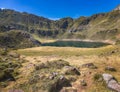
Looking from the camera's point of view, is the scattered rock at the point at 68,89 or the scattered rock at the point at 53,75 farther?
the scattered rock at the point at 53,75

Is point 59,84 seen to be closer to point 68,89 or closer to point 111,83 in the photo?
point 68,89

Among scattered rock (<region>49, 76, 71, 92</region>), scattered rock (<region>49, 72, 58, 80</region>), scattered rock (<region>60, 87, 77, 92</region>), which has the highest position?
scattered rock (<region>49, 72, 58, 80</region>)

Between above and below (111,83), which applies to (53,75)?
above

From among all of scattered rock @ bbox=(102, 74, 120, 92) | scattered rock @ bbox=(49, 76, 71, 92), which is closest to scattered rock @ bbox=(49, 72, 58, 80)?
scattered rock @ bbox=(49, 76, 71, 92)

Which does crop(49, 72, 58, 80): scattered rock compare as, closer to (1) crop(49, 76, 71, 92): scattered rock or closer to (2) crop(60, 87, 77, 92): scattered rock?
(1) crop(49, 76, 71, 92): scattered rock

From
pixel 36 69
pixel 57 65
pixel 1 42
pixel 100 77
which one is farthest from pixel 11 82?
pixel 1 42

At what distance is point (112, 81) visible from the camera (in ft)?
102

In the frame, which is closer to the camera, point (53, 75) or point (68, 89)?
point (68, 89)

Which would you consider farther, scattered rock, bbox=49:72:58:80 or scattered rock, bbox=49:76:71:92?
scattered rock, bbox=49:72:58:80

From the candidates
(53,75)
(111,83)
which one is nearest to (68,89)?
(53,75)

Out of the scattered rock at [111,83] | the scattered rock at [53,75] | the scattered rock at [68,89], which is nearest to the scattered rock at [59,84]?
the scattered rock at [68,89]

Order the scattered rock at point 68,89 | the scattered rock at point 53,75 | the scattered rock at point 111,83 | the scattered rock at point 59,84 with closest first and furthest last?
1. the scattered rock at point 111,83
2. the scattered rock at point 68,89
3. the scattered rock at point 59,84
4. the scattered rock at point 53,75

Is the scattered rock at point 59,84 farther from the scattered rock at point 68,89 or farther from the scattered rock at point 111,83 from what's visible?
the scattered rock at point 111,83

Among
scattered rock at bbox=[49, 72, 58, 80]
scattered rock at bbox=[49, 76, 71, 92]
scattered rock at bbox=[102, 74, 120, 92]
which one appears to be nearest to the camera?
scattered rock at bbox=[102, 74, 120, 92]
